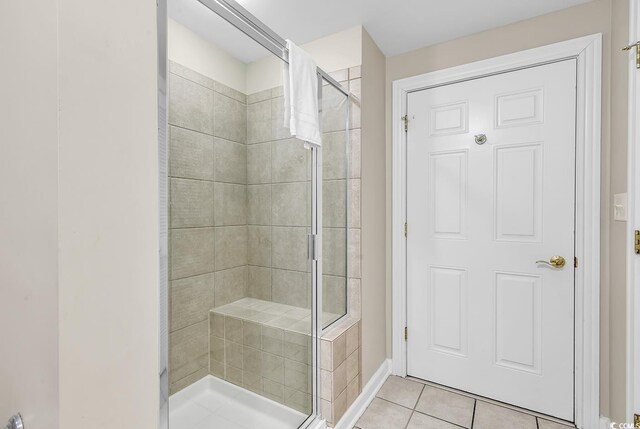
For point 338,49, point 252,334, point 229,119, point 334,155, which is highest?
point 338,49

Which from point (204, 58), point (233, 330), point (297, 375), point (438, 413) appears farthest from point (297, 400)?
point (204, 58)

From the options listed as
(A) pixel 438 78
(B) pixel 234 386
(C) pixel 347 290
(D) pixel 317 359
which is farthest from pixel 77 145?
(A) pixel 438 78

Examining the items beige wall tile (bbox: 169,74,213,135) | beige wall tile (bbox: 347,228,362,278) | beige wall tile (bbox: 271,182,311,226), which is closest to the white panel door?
beige wall tile (bbox: 347,228,362,278)

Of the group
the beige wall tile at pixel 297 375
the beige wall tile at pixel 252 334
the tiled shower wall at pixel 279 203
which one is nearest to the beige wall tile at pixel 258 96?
the tiled shower wall at pixel 279 203

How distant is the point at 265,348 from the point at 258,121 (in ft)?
3.67

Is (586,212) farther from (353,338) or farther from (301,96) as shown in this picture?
(301,96)

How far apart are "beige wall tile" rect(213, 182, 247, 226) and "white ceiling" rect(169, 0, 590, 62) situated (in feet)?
3.42

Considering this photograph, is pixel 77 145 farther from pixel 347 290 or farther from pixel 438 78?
pixel 438 78

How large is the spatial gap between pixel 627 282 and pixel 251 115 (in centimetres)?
A: 190

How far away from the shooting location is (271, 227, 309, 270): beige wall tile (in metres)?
1.55

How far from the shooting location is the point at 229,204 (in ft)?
4.59

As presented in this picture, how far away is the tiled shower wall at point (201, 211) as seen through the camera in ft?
3.54

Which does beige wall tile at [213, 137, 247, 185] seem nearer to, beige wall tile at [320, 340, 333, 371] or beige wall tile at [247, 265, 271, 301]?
beige wall tile at [247, 265, 271, 301]

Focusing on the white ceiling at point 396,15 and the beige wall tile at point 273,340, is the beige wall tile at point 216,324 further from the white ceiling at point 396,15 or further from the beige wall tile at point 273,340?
the white ceiling at point 396,15
